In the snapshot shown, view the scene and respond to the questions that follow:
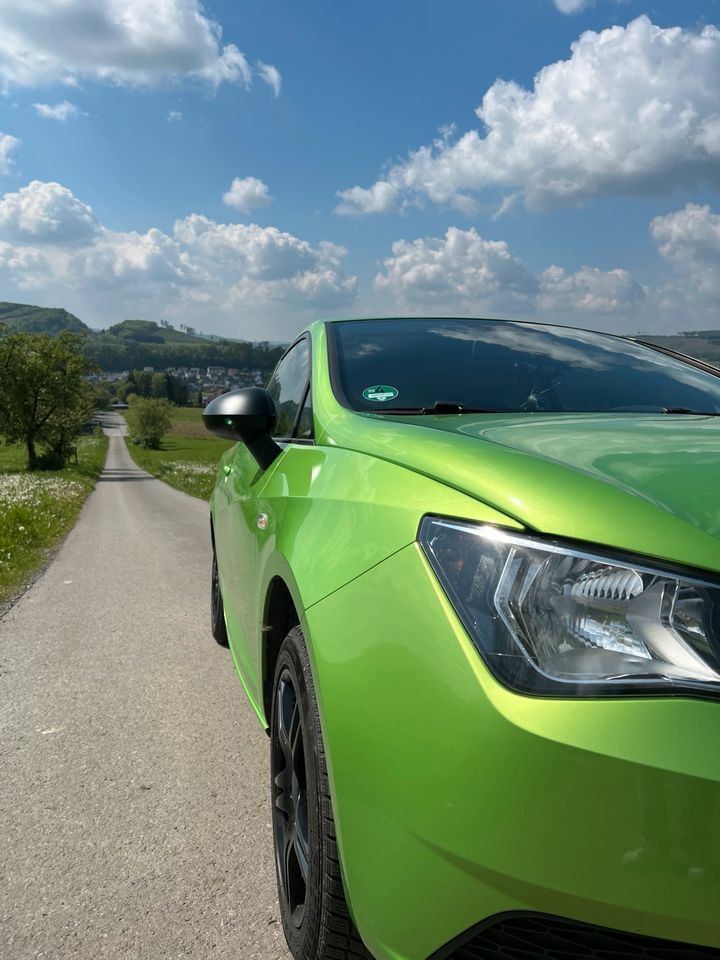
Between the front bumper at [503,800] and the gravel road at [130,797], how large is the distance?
0.93 m

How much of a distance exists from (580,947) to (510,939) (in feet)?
0.35

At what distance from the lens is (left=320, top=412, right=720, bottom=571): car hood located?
128cm

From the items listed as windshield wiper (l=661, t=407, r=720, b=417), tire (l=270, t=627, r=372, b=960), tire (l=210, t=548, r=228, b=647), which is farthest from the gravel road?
windshield wiper (l=661, t=407, r=720, b=417)

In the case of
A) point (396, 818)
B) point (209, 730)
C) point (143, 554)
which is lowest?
point (143, 554)

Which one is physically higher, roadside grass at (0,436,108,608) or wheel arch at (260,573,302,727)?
wheel arch at (260,573,302,727)

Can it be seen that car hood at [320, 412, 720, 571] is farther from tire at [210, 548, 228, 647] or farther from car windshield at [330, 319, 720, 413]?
tire at [210, 548, 228, 647]

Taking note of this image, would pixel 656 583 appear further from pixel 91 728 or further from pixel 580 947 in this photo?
pixel 91 728

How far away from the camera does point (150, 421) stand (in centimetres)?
9356

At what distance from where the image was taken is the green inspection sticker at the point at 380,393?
2.50m

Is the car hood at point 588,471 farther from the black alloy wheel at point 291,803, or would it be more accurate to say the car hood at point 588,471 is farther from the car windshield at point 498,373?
the black alloy wheel at point 291,803

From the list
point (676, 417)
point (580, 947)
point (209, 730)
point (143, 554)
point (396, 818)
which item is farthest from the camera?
point (143, 554)

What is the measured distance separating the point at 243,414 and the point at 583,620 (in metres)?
1.51

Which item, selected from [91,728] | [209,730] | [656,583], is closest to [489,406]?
[656,583]

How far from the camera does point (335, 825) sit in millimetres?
1548
